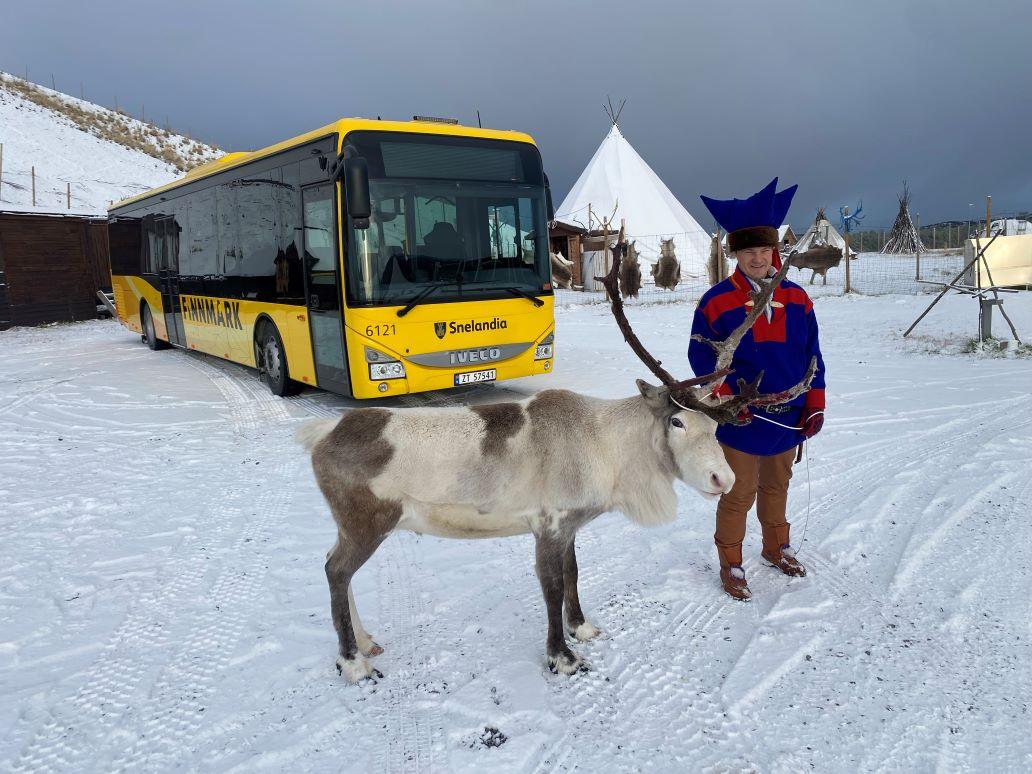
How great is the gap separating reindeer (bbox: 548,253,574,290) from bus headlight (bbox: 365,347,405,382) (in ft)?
71.5

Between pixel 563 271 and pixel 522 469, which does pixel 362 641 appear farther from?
pixel 563 271

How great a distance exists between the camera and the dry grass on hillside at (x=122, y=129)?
40188mm

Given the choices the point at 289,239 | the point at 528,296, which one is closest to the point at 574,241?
the point at 528,296

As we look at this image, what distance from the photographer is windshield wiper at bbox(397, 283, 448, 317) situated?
7566 millimetres

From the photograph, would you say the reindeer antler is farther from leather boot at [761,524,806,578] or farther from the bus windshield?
the bus windshield

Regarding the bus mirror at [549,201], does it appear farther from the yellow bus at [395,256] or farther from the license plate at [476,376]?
the license plate at [476,376]

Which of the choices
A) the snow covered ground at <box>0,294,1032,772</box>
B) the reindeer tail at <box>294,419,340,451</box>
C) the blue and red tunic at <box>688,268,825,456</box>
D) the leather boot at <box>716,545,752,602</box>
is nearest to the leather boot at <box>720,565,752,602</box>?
the leather boot at <box>716,545,752,602</box>

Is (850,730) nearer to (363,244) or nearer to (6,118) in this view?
(363,244)

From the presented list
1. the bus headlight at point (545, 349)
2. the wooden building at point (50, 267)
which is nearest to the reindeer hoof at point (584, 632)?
the bus headlight at point (545, 349)

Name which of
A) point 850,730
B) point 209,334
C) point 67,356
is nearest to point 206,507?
point 850,730

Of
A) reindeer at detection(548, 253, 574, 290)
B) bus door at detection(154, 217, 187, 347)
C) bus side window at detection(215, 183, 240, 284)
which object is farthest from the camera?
reindeer at detection(548, 253, 574, 290)

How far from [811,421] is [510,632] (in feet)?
6.94

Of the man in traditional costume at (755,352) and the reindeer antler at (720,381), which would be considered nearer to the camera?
the reindeer antler at (720,381)

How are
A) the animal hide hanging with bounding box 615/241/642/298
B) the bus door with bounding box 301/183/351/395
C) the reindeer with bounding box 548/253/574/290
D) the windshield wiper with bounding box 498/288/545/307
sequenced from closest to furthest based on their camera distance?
the bus door with bounding box 301/183/351/395, the windshield wiper with bounding box 498/288/545/307, the animal hide hanging with bounding box 615/241/642/298, the reindeer with bounding box 548/253/574/290
